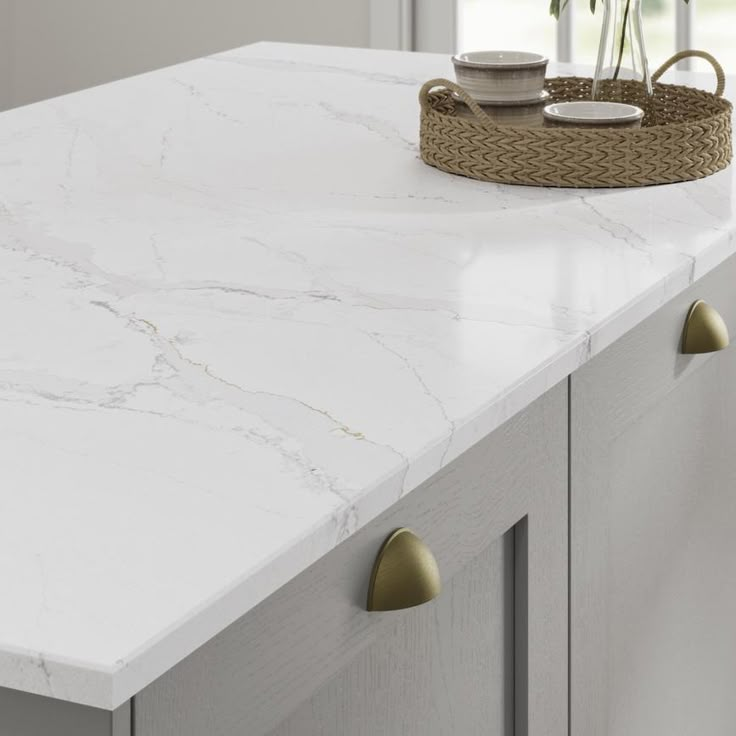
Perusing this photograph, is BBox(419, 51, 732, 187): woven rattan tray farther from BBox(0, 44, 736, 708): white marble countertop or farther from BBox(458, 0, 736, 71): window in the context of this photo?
BBox(458, 0, 736, 71): window

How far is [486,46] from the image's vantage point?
374 centimetres

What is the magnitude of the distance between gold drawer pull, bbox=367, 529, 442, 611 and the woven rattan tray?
2.15ft

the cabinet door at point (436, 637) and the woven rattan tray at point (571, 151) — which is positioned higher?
the woven rattan tray at point (571, 151)

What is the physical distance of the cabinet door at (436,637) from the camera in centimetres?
71

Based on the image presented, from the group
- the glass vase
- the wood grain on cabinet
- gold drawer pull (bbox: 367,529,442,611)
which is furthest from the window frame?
the wood grain on cabinet

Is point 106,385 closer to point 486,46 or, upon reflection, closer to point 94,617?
point 94,617

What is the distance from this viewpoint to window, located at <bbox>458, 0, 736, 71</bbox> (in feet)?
11.4

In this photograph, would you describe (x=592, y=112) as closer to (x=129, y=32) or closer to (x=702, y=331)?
(x=702, y=331)

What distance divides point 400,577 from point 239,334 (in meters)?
0.24

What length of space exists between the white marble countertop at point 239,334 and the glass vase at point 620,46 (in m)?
0.21

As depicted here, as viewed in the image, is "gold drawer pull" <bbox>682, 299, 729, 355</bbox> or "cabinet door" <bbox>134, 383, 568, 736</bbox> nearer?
"cabinet door" <bbox>134, 383, 568, 736</bbox>

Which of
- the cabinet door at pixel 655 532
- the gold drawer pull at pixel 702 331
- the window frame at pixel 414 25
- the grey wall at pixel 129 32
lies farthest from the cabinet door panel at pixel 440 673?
the grey wall at pixel 129 32

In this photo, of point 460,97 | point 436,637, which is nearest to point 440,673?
point 436,637

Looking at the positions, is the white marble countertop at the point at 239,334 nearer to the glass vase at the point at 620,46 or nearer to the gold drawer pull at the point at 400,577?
the gold drawer pull at the point at 400,577
